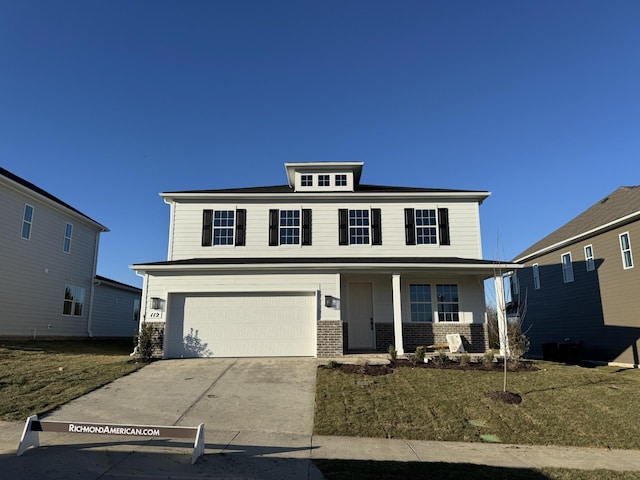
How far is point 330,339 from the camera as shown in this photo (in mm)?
14148

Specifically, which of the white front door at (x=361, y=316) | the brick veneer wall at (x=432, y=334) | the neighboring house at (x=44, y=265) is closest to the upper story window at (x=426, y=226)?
the white front door at (x=361, y=316)

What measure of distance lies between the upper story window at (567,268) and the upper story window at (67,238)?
2340 centimetres

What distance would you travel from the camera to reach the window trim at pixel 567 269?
20125 mm

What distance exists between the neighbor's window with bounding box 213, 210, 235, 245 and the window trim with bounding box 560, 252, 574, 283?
15.2m

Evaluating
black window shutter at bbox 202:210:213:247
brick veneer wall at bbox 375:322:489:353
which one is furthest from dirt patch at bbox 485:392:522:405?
black window shutter at bbox 202:210:213:247

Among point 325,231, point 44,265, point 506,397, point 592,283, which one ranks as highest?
point 325,231

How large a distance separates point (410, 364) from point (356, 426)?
4.81 metres

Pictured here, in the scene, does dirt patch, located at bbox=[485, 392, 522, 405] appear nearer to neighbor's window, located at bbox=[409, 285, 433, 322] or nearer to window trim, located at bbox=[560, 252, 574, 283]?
neighbor's window, located at bbox=[409, 285, 433, 322]

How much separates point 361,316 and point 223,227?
625 cm

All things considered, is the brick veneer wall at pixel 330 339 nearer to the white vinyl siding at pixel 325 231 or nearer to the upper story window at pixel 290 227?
the white vinyl siding at pixel 325 231

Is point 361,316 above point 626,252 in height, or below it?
below

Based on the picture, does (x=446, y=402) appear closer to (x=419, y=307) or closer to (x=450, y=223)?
(x=419, y=307)

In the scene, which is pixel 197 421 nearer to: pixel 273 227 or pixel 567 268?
pixel 273 227

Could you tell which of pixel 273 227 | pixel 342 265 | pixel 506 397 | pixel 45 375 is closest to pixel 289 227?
pixel 273 227
